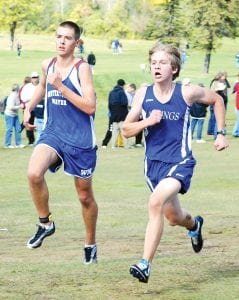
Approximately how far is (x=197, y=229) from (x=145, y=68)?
2028 inches

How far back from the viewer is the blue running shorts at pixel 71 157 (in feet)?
27.6

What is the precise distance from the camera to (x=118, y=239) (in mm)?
11469

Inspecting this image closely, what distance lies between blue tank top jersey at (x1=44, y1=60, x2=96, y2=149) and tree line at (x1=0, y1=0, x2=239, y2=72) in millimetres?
59000

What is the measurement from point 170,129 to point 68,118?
3.63ft

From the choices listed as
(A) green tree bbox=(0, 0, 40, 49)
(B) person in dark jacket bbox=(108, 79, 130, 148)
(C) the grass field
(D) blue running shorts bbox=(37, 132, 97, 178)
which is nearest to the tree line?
(A) green tree bbox=(0, 0, 40, 49)

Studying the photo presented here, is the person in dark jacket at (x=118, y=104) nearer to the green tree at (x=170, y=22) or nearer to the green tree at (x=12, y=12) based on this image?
the green tree at (x=170, y=22)

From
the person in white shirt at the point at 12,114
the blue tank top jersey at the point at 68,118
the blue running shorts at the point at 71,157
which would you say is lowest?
the person in white shirt at the point at 12,114

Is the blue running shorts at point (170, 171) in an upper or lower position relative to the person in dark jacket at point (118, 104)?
upper

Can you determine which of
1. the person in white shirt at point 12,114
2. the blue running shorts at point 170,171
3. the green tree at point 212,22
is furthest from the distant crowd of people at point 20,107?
the green tree at point 212,22

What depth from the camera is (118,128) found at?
91.6 feet

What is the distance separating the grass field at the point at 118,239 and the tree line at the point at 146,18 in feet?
148

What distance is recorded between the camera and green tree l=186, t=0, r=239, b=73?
7444 centimetres

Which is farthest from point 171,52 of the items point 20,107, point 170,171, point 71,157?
point 20,107

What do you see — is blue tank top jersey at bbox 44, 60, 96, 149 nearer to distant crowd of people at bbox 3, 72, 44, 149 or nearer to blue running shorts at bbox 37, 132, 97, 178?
blue running shorts at bbox 37, 132, 97, 178
